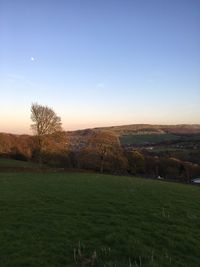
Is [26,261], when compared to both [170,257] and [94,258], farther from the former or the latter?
[170,257]

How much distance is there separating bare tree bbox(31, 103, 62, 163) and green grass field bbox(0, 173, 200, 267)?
32.7 meters

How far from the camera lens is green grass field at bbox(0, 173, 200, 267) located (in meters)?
7.94

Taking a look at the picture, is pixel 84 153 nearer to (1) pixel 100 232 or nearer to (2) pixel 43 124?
(2) pixel 43 124

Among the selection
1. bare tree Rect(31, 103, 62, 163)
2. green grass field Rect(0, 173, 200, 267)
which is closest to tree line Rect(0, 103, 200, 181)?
bare tree Rect(31, 103, 62, 163)

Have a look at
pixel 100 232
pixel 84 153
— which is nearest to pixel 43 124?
pixel 84 153

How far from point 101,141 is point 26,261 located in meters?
49.5

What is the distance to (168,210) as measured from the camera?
14547 mm

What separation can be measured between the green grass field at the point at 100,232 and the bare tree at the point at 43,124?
32.7 metres

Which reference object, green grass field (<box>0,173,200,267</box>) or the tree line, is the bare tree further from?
green grass field (<box>0,173,200,267</box>)

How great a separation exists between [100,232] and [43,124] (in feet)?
131

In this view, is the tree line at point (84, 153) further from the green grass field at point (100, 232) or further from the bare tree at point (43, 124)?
the green grass field at point (100, 232)

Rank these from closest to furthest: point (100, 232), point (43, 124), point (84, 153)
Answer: point (100, 232), point (43, 124), point (84, 153)

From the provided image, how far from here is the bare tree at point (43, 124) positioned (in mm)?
48625

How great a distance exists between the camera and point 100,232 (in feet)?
33.2
